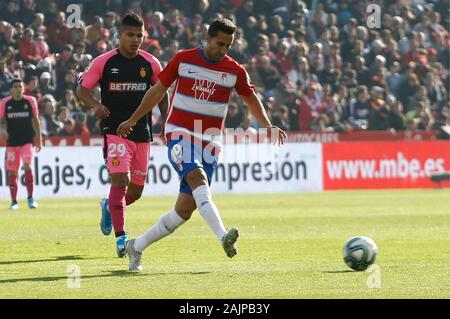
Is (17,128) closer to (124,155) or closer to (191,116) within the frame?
(124,155)

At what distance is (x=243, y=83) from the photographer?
11344 mm

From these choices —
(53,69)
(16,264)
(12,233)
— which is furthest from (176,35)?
(16,264)

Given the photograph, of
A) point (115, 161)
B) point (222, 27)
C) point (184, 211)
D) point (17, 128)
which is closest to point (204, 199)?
point (184, 211)

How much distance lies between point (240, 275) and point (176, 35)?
816 inches

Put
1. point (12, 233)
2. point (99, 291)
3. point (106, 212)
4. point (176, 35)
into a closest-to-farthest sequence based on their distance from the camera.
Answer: point (99, 291), point (106, 212), point (12, 233), point (176, 35)

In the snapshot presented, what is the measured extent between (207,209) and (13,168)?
43.7ft

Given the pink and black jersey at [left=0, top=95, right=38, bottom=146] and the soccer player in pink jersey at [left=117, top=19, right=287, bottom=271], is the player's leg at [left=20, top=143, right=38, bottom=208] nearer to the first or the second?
the pink and black jersey at [left=0, top=95, right=38, bottom=146]

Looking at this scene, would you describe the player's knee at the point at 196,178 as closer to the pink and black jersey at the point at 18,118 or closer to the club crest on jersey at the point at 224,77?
the club crest on jersey at the point at 224,77

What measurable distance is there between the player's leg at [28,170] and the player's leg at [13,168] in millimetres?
141

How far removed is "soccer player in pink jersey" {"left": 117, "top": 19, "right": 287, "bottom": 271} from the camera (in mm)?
10914

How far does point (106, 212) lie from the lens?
14.0 metres

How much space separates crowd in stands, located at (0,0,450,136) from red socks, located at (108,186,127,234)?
48.0 ft

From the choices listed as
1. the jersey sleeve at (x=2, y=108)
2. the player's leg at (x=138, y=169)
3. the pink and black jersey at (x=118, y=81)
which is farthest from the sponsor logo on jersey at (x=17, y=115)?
the pink and black jersey at (x=118, y=81)
